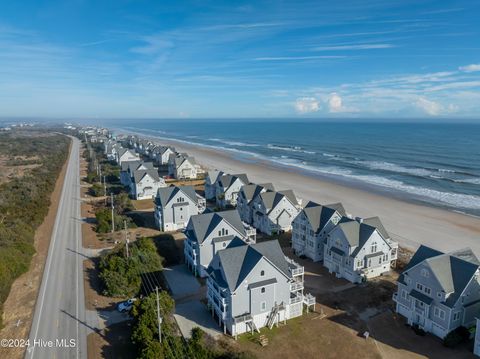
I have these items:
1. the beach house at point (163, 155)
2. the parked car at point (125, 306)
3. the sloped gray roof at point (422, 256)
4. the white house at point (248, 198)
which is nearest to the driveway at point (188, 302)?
the parked car at point (125, 306)

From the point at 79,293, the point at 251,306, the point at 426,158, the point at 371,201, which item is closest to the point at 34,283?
the point at 79,293

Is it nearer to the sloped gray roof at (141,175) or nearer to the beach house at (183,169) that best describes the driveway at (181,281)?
the sloped gray roof at (141,175)

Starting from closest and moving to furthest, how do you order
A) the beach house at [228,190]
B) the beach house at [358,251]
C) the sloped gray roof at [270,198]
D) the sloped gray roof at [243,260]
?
1. the sloped gray roof at [243,260]
2. the beach house at [358,251]
3. the sloped gray roof at [270,198]
4. the beach house at [228,190]

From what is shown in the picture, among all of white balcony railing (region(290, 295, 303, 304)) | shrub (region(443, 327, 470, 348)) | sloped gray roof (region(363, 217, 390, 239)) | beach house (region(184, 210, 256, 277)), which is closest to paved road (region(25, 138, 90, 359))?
beach house (region(184, 210, 256, 277))

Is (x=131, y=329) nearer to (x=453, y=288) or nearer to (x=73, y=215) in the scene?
(x=453, y=288)

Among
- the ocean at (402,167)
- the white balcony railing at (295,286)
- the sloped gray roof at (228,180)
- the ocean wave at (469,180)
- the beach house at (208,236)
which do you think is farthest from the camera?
the ocean wave at (469,180)

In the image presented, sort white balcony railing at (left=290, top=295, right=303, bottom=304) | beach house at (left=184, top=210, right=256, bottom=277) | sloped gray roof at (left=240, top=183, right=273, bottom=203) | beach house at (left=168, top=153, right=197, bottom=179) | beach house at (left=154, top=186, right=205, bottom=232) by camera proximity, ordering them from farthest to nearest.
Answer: beach house at (left=168, top=153, right=197, bottom=179) < sloped gray roof at (left=240, top=183, right=273, bottom=203) < beach house at (left=154, top=186, right=205, bottom=232) < beach house at (left=184, top=210, right=256, bottom=277) < white balcony railing at (left=290, top=295, right=303, bottom=304)

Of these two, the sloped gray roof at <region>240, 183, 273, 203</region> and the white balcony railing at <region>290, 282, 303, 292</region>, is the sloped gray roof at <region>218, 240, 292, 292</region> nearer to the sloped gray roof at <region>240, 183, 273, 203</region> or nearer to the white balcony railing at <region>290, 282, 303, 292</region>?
the white balcony railing at <region>290, 282, 303, 292</region>
